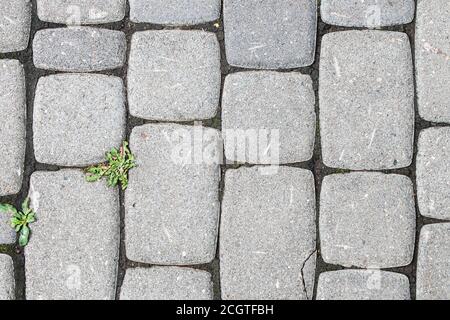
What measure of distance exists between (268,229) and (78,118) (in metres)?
0.73

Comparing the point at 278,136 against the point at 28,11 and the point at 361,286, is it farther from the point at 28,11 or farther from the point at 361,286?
the point at 28,11

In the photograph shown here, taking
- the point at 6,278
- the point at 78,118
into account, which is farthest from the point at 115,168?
the point at 6,278

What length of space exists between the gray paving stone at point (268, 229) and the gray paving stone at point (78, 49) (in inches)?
22.1

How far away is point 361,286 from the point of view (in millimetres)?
2021

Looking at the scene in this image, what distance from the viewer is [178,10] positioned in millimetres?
2025

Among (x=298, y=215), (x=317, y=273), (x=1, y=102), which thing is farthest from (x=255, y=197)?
(x=1, y=102)

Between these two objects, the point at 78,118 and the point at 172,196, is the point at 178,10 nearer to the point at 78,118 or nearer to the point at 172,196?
the point at 78,118

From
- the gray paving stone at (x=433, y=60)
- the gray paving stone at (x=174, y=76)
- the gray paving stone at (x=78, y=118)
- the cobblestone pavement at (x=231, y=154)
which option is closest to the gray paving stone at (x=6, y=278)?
the cobblestone pavement at (x=231, y=154)

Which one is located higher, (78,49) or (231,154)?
(78,49)

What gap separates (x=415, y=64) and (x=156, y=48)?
0.87m

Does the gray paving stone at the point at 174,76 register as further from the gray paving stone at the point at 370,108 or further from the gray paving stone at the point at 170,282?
the gray paving stone at the point at 170,282

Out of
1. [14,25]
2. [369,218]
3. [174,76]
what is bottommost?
[369,218]

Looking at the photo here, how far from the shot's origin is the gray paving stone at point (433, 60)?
6.63 ft

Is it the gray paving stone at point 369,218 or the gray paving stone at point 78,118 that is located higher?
the gray paving stone at point 78,118
